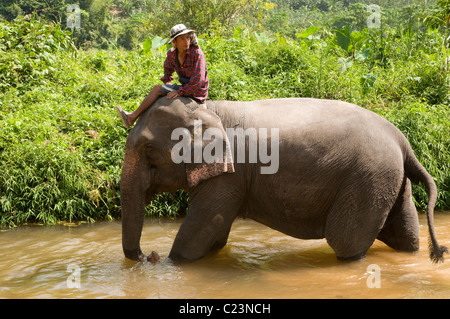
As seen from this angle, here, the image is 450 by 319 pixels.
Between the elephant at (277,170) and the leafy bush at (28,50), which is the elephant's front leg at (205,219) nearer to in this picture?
the elephant at (277,170)

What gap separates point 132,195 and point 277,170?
1171mm

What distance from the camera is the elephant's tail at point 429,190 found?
4032 millimetres

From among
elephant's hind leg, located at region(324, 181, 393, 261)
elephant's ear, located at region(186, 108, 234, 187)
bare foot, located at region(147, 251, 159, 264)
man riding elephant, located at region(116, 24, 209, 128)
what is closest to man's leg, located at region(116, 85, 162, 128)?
man riding elephant, located at region(116, 24, 209, 128)

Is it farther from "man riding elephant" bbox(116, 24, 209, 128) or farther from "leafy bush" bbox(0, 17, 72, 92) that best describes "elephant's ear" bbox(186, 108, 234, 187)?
"leafy bush" bbox(0, 17, 72, 92)

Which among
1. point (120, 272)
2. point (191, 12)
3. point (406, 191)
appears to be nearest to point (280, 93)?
point (406, 191)

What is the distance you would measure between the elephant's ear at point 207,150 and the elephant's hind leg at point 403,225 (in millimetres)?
1488

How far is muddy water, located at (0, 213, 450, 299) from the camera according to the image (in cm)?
387

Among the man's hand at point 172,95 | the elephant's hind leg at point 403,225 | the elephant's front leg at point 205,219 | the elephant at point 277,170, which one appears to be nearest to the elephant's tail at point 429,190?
the elephant at point 277,170

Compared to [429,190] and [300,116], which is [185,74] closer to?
[300,116]

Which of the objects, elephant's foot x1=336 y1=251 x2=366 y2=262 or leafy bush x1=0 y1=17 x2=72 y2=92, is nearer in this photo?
elephant's foot x1=336 y1=251 x2=366 y2=262

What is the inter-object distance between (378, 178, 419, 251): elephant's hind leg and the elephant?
213mm

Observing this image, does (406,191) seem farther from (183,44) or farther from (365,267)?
(183,44)

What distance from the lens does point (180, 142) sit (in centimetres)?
427
